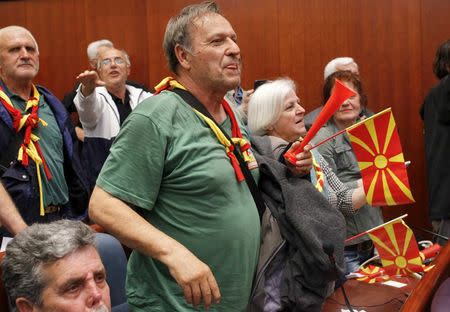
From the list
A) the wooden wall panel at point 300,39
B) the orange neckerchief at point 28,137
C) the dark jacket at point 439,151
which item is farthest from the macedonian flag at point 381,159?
the wooden wall panel at point 300,39

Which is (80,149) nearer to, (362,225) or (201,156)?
(362,225)

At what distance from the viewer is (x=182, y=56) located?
1912 millimetres

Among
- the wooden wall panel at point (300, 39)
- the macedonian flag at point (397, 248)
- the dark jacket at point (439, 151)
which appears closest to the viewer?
the macedonian flag at point (397, 248)

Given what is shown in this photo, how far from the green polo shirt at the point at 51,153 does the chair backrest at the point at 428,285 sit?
169 centimetres

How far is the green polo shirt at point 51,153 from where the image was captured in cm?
298

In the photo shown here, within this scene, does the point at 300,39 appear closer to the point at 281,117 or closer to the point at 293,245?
the point at 281,117

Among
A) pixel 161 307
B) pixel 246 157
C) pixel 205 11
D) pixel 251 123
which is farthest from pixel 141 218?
pixel 251 123

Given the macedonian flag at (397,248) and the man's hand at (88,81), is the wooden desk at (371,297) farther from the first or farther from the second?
the man's hand at (88,81)

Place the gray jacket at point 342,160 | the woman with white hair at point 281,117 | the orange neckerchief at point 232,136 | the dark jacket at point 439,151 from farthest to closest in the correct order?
the dark jacket at point 439,151
the gray jacket at point 342,160
the woman with white hair at point 281,117
the orange neckerchief at point 232,136

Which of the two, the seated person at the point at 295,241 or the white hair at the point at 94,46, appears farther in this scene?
the white hair at the point at 94,46

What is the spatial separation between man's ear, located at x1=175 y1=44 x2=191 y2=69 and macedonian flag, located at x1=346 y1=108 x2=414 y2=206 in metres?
0.68

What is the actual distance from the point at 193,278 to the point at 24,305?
0.37 meters

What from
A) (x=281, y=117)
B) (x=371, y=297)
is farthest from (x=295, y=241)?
(x=281, y=117)

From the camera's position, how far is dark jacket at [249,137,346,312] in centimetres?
199
